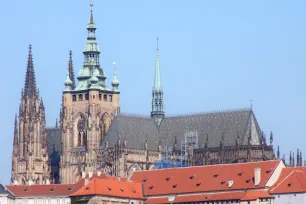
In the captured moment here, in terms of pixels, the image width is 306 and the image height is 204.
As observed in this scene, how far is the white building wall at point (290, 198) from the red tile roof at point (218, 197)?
1.21 metres

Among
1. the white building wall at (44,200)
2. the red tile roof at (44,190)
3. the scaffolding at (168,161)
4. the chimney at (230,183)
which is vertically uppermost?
the scaffolding at (168,161)

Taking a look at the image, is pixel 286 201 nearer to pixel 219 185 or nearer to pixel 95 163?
pixel 219 185

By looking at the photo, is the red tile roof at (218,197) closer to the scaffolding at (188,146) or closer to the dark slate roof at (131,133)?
the scaffolding at (188,146)

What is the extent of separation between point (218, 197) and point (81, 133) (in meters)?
38.6

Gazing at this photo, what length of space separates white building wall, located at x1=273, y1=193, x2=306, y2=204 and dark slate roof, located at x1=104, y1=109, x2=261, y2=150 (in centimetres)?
2947

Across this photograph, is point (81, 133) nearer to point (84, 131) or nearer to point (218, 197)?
point (84, 131)

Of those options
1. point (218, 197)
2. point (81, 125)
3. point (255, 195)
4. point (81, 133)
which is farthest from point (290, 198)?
point (81, 125)

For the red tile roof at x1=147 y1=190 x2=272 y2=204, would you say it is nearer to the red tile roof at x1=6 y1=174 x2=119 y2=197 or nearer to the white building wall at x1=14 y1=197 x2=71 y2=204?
the red tile roof at x1=6 y1=174 x2=119 y2=197

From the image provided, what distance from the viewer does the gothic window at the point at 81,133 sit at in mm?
Result: 198250

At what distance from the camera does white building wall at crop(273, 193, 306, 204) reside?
156m

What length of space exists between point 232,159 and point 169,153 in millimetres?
11928

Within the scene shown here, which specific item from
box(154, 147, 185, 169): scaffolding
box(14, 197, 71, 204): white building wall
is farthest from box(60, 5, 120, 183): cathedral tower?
box(14, 197, 71, 204): white building wall

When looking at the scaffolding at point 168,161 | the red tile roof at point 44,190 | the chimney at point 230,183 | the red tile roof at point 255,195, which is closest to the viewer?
the red tile roof at point 255,195


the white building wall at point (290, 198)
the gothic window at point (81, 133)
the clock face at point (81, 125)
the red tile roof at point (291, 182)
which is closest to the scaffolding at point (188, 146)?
the gothic window at point (81, 133)
